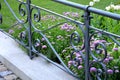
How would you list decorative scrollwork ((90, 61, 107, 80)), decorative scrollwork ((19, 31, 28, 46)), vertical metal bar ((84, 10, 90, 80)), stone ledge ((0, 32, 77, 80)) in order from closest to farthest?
vertical metal bar ((84, 10, 90, 80)), decorative scrollwork ((90, 61, 107, 80)), stone ledge ((0, 32, 77, 80)), decorative scrollwork ((19, 31, 28, 46))

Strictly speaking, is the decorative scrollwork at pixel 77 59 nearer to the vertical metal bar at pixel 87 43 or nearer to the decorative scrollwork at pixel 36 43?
the vertical metal bar at pixel 87 43

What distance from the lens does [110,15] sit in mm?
2689

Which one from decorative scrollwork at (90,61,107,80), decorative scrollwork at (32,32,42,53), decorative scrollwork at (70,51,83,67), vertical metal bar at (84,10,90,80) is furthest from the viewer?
decorative scrollwork at (32,32,42,53)

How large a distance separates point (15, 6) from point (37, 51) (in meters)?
5.09

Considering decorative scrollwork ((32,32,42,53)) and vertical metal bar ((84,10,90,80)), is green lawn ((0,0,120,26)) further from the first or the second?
vertical metal bar ((84,10,90,80))

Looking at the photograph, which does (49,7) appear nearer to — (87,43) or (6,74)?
(6,74)

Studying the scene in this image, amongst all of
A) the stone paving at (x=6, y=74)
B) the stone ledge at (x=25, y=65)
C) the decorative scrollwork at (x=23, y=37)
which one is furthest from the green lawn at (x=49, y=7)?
the stone paving at (x=6, y=74)

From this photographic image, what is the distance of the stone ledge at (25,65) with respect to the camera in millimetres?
3810

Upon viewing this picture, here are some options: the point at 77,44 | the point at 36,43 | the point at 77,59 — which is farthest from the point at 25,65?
the point at 77,59

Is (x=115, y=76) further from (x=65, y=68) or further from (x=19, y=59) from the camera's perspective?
(x=19, y=59)

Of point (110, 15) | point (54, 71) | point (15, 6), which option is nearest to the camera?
point (110, 15)

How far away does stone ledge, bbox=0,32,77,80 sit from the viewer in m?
3.81

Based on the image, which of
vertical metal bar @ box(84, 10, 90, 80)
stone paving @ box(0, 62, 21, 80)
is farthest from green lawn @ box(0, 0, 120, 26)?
vertical metal bar @ box(84, 10, 90, 80)

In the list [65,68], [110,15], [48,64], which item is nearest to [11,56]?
[48,64]
